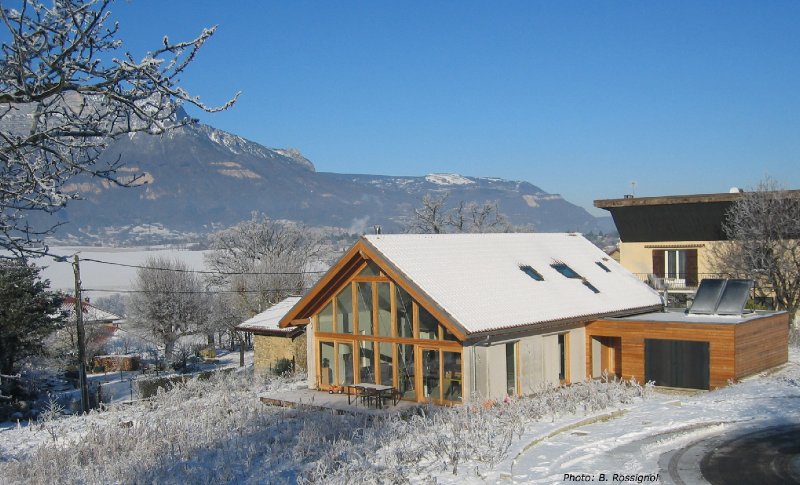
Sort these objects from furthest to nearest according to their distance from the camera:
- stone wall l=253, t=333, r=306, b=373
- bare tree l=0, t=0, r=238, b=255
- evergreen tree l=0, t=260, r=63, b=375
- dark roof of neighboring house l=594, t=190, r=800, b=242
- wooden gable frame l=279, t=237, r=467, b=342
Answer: dark roof of neighboring house l=594, t=190, r=800, b=242
stone wall l=253, t=333, r=306, b=373
evergreen tree l=0, t=260, r=63, b=375
wooden gable frame l=279, t=237, r=467, b=342
bare tree l=0, t=0, r=238, b=255

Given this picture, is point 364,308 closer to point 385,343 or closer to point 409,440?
point 385,343

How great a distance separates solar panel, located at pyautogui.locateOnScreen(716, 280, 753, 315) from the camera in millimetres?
25531

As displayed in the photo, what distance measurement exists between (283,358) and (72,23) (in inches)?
1035

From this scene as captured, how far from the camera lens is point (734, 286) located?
26.3 metres

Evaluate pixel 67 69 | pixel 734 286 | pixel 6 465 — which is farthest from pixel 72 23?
pixel 734 286

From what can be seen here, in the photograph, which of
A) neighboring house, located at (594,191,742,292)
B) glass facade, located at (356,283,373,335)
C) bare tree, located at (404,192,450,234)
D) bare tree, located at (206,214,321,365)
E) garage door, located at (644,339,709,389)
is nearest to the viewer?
garage door, located at (644,339,709,389)

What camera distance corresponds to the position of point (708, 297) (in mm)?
26312

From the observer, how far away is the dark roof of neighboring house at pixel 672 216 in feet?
136

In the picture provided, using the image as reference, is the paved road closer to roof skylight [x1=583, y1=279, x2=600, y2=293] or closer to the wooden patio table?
the wooden patio table

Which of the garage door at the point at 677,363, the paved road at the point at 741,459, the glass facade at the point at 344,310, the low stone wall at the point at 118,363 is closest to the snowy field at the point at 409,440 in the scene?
the paved road at the point at 741,459

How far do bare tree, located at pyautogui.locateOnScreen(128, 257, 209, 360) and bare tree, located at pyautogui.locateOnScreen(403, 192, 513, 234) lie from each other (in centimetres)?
1946

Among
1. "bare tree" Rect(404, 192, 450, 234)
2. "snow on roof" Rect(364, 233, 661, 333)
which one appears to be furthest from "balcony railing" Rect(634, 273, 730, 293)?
"bare tree" Rect(404, 192, 450, 234)

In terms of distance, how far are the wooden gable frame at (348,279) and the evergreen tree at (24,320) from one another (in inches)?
443

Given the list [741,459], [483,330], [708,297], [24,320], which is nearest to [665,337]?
[708,297]
